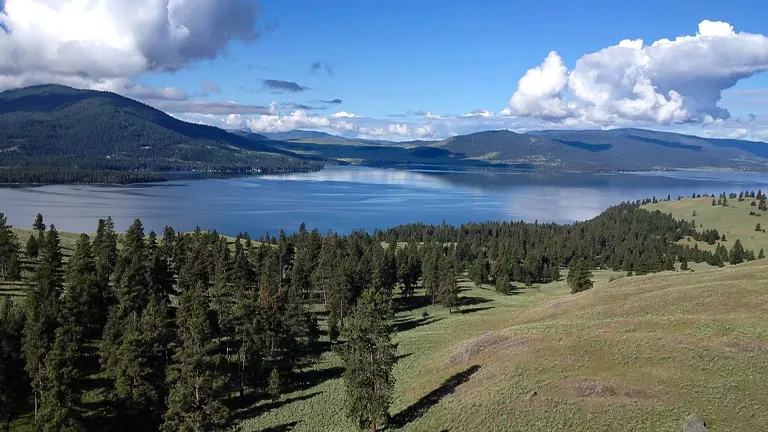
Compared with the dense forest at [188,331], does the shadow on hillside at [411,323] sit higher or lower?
lower

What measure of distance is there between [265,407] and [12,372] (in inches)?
892

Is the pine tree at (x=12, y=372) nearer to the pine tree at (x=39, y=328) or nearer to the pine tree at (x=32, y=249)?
the pine tree at (x=39, y=328)

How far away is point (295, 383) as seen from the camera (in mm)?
58031

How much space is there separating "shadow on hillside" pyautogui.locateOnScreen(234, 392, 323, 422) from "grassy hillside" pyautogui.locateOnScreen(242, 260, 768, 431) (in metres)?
0.20

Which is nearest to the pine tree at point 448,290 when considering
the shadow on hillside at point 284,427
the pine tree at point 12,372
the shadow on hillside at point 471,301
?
the shadow on hillside at point 471,301

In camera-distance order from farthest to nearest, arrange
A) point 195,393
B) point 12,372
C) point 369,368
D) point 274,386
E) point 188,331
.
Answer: point 274,386
point 12,372
point 188,331
point 369,368
point 195,393

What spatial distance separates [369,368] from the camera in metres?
39.2

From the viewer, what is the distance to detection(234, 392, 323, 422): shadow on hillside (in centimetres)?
5039

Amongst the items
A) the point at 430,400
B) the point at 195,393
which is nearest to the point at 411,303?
the point at 430,400

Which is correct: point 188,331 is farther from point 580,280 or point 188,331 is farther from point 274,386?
point 580,280

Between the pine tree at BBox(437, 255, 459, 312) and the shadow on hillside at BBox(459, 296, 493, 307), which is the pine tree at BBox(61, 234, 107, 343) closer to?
the pine tree at BBox(437, 255, 459, 312)

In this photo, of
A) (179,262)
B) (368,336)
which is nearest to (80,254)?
(179,262)

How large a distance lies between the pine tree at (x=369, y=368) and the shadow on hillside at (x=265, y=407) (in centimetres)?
1407

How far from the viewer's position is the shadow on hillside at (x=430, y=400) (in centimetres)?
4194
